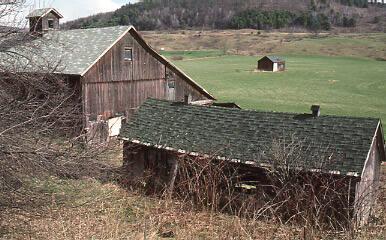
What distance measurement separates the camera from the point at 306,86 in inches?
2477

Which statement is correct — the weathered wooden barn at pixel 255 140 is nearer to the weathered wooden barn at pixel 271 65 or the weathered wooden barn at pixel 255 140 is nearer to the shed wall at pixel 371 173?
the shed wall at pixel 371 173

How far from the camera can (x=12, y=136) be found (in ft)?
24.4

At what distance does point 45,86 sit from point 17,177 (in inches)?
131

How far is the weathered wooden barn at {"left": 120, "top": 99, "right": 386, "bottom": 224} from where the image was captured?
1341 centimetres

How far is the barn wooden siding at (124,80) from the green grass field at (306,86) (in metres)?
15.6

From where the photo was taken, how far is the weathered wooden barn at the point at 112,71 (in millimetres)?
24344

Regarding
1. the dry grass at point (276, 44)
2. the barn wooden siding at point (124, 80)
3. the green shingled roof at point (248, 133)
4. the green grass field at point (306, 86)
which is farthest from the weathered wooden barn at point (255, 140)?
the dry grass at point (276, 44)

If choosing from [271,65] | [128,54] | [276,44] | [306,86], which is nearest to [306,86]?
[306,86]

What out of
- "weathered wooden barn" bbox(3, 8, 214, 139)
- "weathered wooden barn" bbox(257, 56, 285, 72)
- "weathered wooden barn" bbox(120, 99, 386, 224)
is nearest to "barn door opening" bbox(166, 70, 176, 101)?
"weathered wooden barn" bbox(3, 8, 214, 139)

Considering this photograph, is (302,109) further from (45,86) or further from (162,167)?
(45,86)

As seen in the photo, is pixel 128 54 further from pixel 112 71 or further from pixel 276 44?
pixel 276 44

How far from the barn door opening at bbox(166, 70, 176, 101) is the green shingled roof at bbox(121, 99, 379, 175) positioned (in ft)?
33.5

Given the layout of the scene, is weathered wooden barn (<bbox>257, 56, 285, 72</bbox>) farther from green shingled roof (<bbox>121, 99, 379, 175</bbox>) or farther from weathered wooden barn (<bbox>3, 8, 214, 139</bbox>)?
green shingled roof (<bbox>121, 99, 379, 175</bbox>)

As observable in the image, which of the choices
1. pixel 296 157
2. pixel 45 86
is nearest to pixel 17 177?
pixel 45 86
